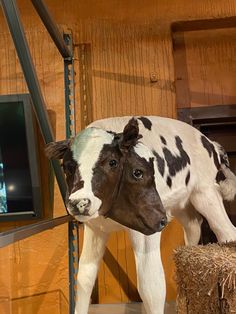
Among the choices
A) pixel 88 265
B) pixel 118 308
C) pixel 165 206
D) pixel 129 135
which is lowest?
pixel 118 308

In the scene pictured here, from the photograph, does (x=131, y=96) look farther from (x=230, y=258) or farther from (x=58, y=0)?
(x=230, y=258)

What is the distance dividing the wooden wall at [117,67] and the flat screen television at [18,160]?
3.3 inches

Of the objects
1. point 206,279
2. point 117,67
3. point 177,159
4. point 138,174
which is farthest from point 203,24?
point 206,279

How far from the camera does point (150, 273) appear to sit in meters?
1.03

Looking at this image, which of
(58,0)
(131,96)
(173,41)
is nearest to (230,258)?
(131,96)

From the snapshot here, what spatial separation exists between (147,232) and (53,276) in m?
0.79

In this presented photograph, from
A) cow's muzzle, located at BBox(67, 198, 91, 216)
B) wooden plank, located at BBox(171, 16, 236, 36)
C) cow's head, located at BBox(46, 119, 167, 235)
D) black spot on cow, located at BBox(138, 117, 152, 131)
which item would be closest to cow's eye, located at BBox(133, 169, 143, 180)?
cow's head, located at BBox(46, 119, 167, 235)

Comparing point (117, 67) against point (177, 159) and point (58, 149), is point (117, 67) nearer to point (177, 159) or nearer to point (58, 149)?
point (177, 159)

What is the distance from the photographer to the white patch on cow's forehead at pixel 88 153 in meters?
0.84

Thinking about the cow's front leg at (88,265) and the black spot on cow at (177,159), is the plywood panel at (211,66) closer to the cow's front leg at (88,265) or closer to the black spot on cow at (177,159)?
the black spot on cow at (177,159)

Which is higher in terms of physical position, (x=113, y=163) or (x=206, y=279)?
(x=113, y=163)

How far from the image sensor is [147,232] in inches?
36.8

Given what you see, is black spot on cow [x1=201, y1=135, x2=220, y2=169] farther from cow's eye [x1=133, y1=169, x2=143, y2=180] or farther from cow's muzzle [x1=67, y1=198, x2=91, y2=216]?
cow's muzzle [x1=67, y1=198, x2=91, y2=216]

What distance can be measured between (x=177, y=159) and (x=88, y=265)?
0.41 meters
